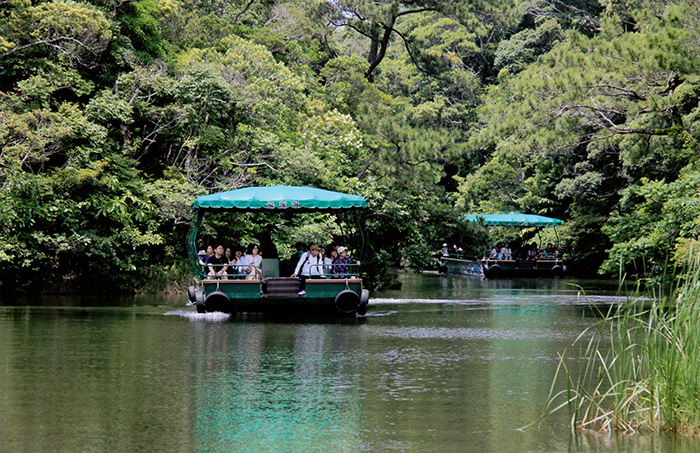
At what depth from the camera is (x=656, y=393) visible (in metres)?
7.41

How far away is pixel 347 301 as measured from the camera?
61.5 ft

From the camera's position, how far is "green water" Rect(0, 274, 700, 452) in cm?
740

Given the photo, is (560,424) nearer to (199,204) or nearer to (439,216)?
(199,204)

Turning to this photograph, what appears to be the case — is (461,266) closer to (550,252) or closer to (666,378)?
(550,252)

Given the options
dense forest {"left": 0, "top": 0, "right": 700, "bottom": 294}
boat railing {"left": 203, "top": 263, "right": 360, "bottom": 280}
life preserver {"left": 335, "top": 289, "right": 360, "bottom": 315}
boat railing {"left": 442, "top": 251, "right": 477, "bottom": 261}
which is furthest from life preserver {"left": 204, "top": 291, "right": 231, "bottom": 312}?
boat railing {"left": 442, "top": 251, "right": 477, "bottom": 261}

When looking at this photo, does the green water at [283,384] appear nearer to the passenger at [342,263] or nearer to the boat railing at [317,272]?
the boat railing at [317,272]

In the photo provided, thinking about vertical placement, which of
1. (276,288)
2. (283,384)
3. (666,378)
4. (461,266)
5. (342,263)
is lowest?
(283,384)

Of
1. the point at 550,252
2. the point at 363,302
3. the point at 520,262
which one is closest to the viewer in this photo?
the point at 363,302

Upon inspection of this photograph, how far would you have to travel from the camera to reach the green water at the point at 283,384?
740 cm

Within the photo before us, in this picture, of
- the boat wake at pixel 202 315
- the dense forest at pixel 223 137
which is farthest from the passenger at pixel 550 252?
the boat wake at pixel 202 315

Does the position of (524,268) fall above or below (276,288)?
above

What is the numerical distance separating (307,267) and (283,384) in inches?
362

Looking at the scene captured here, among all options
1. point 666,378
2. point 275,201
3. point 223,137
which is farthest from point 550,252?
point 666,378

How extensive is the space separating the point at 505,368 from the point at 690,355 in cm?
→ 444
